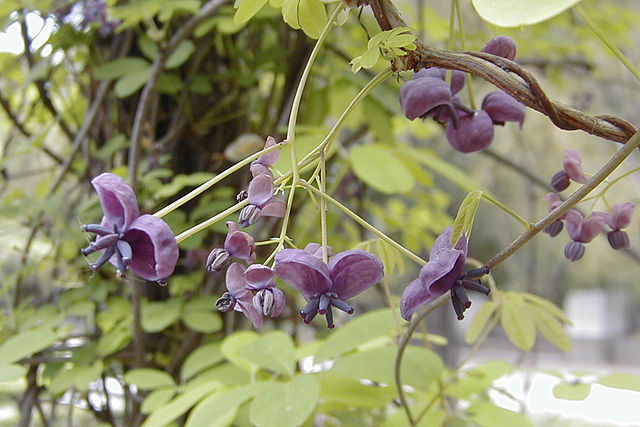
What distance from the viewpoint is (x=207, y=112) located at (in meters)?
1.03

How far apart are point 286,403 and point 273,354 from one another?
114mm

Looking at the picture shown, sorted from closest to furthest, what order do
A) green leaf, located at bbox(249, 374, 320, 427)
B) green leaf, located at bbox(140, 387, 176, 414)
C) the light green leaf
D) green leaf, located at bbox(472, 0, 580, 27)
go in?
green leaf, located at bbox(472, 0, 580, 27), the light green leaf, green leaf, located at bbox(249, 374, 320, 427), green leaf, located at bbox(140, 387, 176, 414)

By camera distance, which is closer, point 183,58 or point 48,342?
point 48,342

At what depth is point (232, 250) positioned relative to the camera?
359 millimetres

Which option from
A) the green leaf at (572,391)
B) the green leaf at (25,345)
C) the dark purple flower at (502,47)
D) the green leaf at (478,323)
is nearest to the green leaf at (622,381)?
the green leaf at (572,391)

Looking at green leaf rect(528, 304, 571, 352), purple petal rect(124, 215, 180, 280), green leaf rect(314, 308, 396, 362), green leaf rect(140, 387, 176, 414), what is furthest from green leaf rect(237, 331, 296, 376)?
purple petal rect(124, 215, 180, 280)

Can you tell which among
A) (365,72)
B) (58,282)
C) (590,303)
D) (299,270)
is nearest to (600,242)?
(365,72)

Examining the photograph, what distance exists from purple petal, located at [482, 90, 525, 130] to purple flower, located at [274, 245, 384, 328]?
178mm

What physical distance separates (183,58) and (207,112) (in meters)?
0.20

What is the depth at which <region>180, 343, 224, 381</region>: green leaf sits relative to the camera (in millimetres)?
809

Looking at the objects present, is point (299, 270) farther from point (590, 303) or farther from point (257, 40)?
point (590, 303)

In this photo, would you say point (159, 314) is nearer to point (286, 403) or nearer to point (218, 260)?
point (286, 403)

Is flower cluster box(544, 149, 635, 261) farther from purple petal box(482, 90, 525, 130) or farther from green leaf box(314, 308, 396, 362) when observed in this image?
green leaf box(314, 308, 396, 362)

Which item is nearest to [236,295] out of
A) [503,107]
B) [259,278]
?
[259,278]
